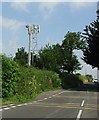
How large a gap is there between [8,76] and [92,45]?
137 feet

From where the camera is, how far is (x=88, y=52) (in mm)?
72250

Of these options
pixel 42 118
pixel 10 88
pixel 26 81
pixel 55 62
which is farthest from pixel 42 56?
pixel 42 118

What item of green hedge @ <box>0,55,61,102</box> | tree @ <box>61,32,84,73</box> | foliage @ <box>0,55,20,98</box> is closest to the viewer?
foliage @ <box>0,55,20,98</box>

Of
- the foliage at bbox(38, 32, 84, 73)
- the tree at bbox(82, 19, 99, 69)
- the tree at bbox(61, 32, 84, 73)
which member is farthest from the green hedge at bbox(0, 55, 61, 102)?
the tree at bbox(61, 32, 84, 73)

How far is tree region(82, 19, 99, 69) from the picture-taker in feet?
224

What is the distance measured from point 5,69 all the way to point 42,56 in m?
54.0

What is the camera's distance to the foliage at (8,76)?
1128 inches

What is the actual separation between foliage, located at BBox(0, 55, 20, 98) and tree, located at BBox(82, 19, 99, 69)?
38809mm

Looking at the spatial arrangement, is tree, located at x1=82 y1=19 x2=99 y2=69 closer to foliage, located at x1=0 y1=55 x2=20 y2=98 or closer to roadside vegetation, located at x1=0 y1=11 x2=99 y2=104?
roadside vegetation, located at x1=0 y1=11 x2=99 y2=104

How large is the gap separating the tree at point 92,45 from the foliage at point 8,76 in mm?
38809

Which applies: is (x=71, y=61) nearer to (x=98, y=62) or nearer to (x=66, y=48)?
(x=66, y=48)

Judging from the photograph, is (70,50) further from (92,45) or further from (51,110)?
(51,110)

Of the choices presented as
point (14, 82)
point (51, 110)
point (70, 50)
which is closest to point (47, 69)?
point (70, 50)

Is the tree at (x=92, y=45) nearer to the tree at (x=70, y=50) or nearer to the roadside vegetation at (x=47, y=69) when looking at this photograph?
the roadside vegetation at (x=47, y=69)
